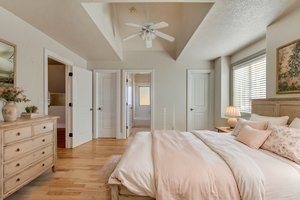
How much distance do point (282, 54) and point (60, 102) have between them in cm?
628

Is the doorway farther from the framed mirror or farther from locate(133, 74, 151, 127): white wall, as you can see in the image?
the framed mirror

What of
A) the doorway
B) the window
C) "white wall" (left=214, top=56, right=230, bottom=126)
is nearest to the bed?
"white wall" (left=214, top=56, right=230, bottom=126)

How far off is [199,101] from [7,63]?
13.9ft

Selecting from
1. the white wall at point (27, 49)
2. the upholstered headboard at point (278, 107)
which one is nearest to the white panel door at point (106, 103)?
the white wall at point (27, 49)

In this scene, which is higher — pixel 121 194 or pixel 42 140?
pixel 42 140

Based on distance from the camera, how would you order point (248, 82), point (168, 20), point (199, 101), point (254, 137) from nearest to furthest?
1. point (254, 137)
2. point (248, 82)
3. point (168, 20)
4. point (199, 101)

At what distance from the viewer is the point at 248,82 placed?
124 inches

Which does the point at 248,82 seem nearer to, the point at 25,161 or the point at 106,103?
the point at 106,103

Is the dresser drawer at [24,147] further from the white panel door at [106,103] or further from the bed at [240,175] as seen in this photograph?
the white panel door at [106,103]

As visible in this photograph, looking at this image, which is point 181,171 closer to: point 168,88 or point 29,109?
point 29,109

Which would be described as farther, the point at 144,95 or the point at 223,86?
the point at 144,95

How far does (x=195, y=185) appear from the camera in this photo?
3.75ft

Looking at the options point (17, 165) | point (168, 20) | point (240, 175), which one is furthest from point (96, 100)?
point (240, 175)

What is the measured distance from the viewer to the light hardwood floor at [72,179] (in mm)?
1696
